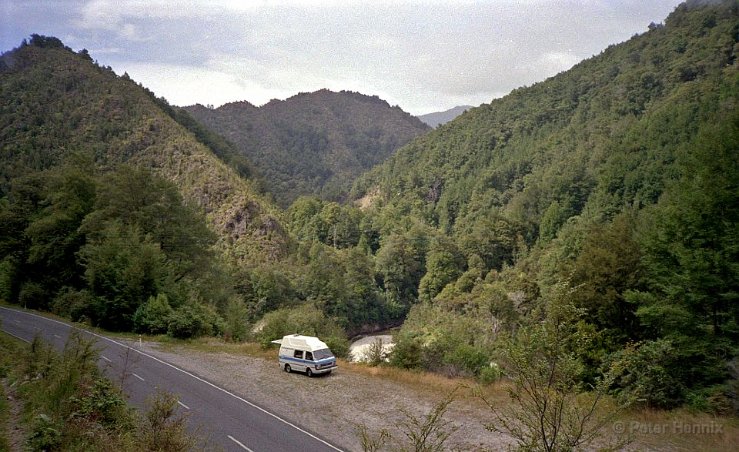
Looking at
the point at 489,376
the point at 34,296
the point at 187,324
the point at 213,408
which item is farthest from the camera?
the point at 34,296

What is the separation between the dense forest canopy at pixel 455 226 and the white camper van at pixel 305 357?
10.6 ft

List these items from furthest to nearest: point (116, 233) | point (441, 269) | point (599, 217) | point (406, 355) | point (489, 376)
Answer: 1. point (441, 269)
2. point (599, 217)
3. point (116, 233)
4. point (406, 355)
5. point (489, 376)

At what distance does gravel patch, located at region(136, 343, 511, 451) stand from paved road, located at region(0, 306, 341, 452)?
491 mm

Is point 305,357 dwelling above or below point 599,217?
below

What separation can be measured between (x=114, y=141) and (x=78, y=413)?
8359 cm

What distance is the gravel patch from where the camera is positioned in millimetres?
13500

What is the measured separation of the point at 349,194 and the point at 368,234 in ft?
194

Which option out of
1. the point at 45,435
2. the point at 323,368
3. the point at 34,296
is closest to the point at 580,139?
the point at 323,368

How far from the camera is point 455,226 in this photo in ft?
370

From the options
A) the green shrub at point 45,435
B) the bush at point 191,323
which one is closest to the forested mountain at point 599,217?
the green shrub at point 45,435

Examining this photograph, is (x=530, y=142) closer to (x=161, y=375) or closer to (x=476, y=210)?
(x=476, y=210)

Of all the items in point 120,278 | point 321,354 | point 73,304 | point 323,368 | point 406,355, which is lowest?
point 73,304

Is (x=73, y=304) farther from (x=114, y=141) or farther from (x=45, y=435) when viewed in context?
(x=114, y=141)

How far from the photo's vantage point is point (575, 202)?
81.5m
